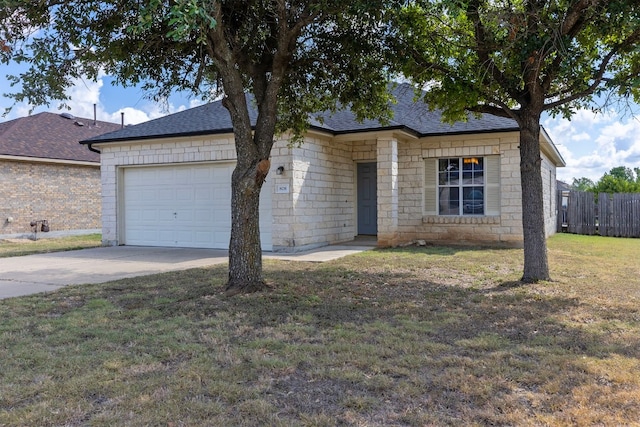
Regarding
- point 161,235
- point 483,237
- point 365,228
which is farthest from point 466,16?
point 161,235

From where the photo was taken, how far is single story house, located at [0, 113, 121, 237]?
1712cm

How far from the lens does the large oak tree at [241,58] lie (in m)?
6.93

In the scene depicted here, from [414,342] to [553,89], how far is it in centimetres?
595

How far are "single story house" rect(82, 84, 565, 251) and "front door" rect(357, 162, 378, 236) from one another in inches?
11.6

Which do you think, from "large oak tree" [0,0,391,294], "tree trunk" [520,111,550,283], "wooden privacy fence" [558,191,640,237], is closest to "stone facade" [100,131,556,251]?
"large oak tree" [0,0,391,294]

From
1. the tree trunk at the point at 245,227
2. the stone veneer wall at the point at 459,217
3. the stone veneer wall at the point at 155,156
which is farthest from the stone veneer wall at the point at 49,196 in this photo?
the tree trunk at the point at 245,227

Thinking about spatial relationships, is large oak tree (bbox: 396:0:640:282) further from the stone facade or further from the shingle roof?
the stone facade

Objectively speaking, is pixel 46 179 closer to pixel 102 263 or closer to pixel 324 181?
pixel 102 263

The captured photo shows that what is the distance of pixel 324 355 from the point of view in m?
4.33

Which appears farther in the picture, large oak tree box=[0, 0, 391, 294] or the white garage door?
the white garage door

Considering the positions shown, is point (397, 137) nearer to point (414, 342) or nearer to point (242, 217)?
point (242, 217)

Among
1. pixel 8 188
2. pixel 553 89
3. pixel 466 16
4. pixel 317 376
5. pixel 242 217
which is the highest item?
pixel 466 16

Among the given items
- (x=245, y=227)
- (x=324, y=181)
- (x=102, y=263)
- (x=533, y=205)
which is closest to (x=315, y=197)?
(x=324, y=181)

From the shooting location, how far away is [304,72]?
9.14 m
